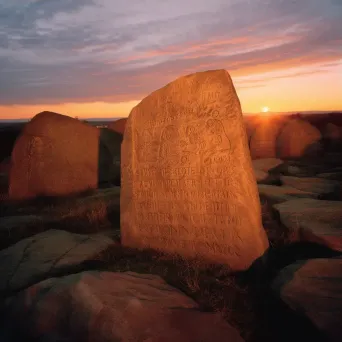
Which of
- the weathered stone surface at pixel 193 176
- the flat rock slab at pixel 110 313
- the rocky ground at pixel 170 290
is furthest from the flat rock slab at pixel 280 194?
the flat rock slab at pixel 110 313

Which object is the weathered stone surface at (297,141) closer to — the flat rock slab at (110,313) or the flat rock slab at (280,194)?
the flat rock slab at (280,194)

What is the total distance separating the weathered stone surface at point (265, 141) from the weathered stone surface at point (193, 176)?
35.2ft

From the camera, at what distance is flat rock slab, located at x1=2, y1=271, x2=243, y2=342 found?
2305 millimetres

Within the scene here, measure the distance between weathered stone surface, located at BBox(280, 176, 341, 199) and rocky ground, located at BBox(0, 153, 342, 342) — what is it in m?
1.88

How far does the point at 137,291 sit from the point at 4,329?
1046 mm

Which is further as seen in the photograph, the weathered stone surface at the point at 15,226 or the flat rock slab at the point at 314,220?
the weathered stone surface at the point at 15,226

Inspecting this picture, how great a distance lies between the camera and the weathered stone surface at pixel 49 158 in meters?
7.73

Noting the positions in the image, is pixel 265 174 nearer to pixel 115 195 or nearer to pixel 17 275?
pixel 115 195

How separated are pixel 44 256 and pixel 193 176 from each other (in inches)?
77.7

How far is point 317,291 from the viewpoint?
2666 millimetres

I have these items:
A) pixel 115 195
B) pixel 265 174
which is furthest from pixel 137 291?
pixel 265 174

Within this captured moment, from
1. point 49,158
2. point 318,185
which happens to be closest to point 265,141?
point 318,185

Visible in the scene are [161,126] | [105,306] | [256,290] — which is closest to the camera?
[105,306]

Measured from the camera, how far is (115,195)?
748cm
